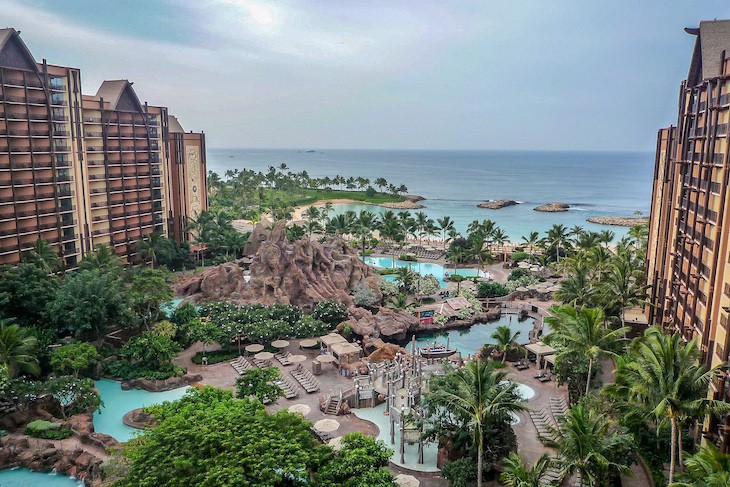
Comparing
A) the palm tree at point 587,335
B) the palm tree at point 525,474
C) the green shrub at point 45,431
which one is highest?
the palm tree at point 587,335

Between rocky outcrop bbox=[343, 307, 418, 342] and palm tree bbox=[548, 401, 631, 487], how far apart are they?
79.9 feet

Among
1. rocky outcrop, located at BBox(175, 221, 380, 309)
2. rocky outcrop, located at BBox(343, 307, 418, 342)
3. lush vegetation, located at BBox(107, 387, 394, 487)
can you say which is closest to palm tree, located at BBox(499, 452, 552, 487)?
lush vegetation, located at BBox(107, 387, 394, 487)

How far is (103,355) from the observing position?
124 ft

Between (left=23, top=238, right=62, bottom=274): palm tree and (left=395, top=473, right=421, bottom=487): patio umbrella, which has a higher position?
(left=23, top=238, right=62, bottom=274): palm tree

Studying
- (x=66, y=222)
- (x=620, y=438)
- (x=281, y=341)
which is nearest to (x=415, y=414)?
(x=620, y=438)

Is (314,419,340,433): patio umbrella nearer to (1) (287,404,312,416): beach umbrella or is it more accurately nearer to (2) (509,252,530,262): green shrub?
(1) (287,404,312,416): beach umbrella

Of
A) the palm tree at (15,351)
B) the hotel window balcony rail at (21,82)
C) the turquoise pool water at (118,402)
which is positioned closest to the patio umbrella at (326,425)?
the turquoise pool water at (118,402)

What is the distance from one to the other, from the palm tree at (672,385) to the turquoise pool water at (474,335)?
22743 mm

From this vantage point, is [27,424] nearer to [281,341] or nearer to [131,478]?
[131,478]

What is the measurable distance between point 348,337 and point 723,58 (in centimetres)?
3161

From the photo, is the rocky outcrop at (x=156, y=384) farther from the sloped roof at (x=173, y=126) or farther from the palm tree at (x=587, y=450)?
the sloped roof at (x=173, y=126)

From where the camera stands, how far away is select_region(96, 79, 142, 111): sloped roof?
2280 inches

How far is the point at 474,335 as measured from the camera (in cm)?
4909

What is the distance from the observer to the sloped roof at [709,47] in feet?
97.5
